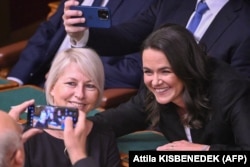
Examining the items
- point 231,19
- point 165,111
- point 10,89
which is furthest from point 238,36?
point 10,89

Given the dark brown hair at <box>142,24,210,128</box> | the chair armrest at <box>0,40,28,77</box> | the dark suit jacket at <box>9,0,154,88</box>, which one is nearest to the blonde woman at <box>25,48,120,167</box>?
the dark brown hair at <box>142,24,210,128</box>

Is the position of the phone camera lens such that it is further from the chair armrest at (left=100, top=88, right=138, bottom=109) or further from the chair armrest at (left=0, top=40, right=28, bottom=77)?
the chair armrest at (left=0, top=40, right=28, bottom=77)

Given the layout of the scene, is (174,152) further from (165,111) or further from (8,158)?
(8,158)

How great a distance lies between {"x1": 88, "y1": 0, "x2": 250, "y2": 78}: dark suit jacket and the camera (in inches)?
120

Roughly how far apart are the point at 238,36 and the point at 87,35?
690 mm

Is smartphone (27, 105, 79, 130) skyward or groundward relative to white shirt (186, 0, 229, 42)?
groundward

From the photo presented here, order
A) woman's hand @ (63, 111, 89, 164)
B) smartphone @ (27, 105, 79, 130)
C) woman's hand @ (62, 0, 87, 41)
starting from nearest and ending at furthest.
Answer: woman's hand @ (63, 111, 89, 164)
smartphone @ (27, 105, 79, 130)
woman's hand @ (62, 0, 87, 41)

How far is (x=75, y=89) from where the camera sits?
2416mm

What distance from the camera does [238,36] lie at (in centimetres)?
307

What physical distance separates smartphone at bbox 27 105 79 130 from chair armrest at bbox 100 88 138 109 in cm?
109

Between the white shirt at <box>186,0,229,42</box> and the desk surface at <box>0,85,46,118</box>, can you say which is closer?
the desk surface at <box>0,85,46,118</box>

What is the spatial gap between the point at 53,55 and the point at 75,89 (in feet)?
5.38

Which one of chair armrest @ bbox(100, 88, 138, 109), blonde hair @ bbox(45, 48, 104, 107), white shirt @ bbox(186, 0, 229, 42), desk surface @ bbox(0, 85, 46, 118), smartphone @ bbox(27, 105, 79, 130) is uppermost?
white shirt @ bbox(186, 0, 229, 42)

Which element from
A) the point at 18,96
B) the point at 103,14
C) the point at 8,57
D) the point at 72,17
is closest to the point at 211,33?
the point at 103,14
